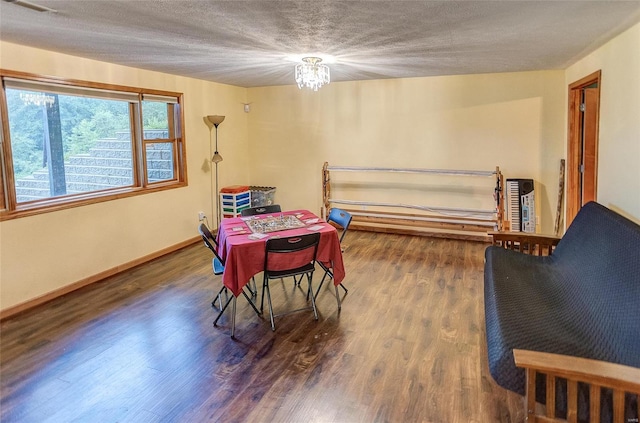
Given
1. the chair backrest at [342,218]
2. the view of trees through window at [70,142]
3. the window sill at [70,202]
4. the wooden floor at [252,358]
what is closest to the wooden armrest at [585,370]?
the wooden floor at [252,358]

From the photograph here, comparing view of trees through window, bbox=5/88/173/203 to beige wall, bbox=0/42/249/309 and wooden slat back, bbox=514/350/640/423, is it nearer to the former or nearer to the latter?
beige wall, bbox=0/42/249/309

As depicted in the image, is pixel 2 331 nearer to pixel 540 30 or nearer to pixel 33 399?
pixel 33 399

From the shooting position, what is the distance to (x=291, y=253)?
10.4 ft

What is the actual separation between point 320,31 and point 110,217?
2.98m

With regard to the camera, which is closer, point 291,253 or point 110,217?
point 291,253

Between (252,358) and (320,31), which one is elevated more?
(320,31)

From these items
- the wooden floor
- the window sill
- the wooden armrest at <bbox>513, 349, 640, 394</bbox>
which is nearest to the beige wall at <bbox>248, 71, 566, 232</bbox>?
the wooden floor

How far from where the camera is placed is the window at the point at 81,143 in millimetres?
3574

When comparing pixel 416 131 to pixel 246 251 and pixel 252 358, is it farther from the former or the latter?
pixel 252 358

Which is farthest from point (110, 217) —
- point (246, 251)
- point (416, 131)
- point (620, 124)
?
point (620, 124)

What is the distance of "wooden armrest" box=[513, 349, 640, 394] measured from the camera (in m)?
1.58

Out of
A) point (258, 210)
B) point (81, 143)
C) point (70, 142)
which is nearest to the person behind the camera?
point (70, 142)

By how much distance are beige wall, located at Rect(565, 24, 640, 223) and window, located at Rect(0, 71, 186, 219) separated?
4551 mm

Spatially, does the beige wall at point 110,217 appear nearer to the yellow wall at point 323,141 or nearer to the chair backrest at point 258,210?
the yellow wall at point 323,141
